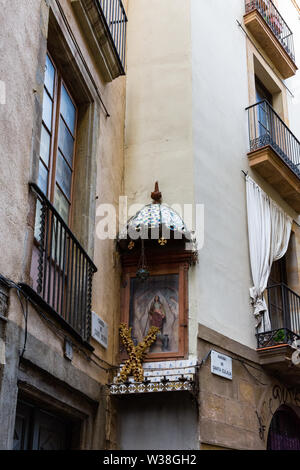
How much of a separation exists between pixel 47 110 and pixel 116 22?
2813 millimetres

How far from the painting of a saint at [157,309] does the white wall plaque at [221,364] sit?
52cm

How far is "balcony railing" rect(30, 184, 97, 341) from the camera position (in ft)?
22.2

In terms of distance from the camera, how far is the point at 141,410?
8570 millimetres

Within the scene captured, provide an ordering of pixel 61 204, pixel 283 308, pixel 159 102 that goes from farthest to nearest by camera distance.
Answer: pixel 283 308 < pixel 159 102 < pixel 61 204

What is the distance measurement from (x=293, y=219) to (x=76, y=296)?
6104 mm

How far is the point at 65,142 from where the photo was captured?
334 inches

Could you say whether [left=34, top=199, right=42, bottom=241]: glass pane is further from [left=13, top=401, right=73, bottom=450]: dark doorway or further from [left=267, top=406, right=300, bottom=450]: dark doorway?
[left=267, top=406, right=300, bottom=450]: dark doorway

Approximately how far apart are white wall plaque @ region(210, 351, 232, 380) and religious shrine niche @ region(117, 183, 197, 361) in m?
0.48

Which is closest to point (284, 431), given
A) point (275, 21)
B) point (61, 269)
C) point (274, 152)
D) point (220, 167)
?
point (220, 167)

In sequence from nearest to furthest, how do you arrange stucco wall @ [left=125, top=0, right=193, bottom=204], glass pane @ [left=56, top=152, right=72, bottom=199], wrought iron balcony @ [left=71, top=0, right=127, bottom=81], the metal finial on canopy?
1. glass pane @ [left=56, top=152, right=72, bottom=199]
2. wrought iron balcony @ [left=71, top=0, right=127, bottom=81]
3. the metal finial on canopy
4. stucco wall @ [left=125, top=0, right=193, bottom=204]

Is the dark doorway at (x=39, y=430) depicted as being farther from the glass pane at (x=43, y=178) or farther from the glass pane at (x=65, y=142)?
the glass pane at (x=65, y=142)

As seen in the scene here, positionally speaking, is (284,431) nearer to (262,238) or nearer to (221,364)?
(221,364)

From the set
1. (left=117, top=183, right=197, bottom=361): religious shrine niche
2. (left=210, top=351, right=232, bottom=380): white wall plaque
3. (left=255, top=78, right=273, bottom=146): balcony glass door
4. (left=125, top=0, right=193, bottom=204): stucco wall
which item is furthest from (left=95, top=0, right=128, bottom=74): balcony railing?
(left=210, top=351, right=232, bottom=380): white wall plaque

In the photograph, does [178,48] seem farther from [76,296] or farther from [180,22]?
[76,296]
